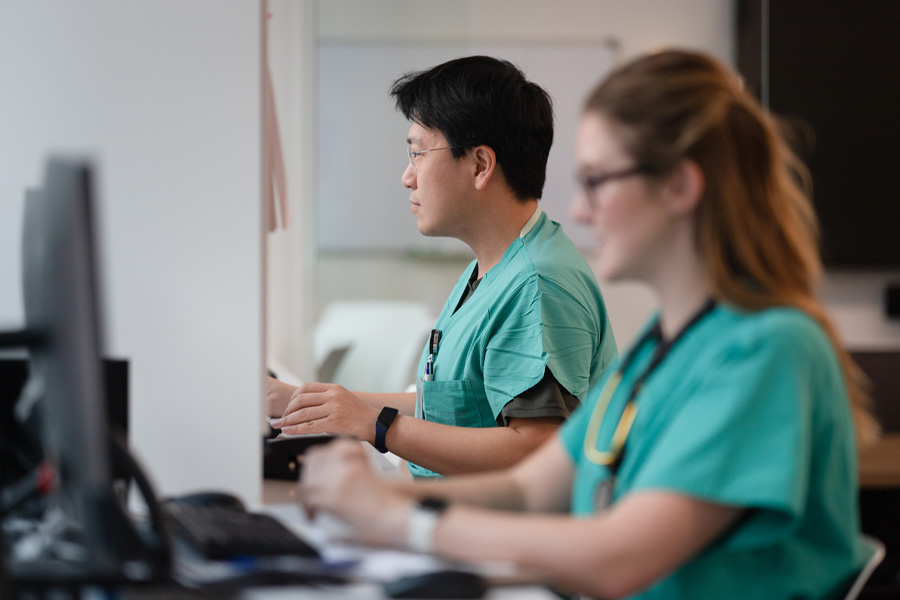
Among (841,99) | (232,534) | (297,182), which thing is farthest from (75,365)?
(841,99)

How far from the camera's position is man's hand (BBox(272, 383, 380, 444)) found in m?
1.54

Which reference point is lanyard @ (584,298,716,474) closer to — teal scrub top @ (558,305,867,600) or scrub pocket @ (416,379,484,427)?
teal scrub top @ (558,305,867,600)

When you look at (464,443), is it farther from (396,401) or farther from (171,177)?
(171,177)

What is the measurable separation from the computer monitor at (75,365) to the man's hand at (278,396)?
2.61 ft

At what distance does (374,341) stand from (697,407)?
5.75 ft

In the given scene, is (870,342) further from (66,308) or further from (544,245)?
(66,308)

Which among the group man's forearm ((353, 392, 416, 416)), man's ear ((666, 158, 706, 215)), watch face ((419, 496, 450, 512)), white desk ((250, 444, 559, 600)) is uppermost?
man's ear ((666, 158, 706, 215))

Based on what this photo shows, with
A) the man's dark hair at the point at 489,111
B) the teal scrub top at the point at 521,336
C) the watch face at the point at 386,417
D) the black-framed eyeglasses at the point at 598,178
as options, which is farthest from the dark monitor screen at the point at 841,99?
Result: the black-framed eyeglasses at the point at 598,178

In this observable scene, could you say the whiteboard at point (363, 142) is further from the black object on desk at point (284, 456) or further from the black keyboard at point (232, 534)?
the black keyboard at point (232, 534)

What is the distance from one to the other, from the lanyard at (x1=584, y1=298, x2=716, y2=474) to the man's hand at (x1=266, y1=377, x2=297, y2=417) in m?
0.69

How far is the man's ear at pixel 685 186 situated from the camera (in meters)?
0.94

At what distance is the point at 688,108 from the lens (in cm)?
95

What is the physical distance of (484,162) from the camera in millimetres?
1703

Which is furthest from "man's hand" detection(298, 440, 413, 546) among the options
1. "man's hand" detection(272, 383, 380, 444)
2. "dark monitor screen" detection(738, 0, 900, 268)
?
"dark monitor screen" detection(738, 0, 900, 268)
